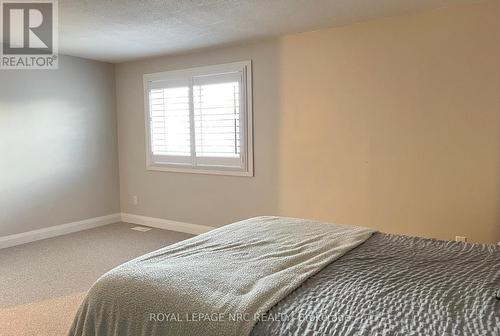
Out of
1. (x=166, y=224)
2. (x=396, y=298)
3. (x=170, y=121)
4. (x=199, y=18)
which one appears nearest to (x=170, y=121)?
(x=170, y=121)

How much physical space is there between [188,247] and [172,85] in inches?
130

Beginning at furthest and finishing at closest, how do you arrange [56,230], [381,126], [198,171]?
1. [56,230]
2. [198,171]
3. [381,126]

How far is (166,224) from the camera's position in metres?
5.20

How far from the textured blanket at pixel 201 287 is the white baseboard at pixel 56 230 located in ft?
11.3

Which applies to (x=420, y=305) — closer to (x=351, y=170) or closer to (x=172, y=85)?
(x=351, y=170)

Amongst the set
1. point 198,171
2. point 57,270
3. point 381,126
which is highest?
point 381,126

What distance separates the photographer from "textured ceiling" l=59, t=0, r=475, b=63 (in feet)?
9.99

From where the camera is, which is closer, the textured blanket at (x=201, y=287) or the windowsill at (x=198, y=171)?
the textured blanket at (x=201, y=287)

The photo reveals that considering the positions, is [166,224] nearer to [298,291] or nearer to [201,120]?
[201,120]

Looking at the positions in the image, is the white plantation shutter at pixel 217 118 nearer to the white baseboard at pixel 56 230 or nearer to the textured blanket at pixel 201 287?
the white baseboard at pixel 56 230

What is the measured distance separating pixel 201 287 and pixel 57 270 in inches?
107

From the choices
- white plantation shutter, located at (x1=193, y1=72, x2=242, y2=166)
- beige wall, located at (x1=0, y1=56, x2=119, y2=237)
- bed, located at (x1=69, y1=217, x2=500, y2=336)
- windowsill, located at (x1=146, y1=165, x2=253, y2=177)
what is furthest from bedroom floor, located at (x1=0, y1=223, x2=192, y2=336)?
bed, located at (x1=69, y1=217, x2=500, y2=336)

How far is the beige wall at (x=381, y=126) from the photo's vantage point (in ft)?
10.3

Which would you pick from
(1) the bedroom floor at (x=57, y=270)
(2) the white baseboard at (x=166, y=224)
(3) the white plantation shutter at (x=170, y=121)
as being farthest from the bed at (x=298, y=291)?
(3) the white plantation shutter at (x=170, y=121)
